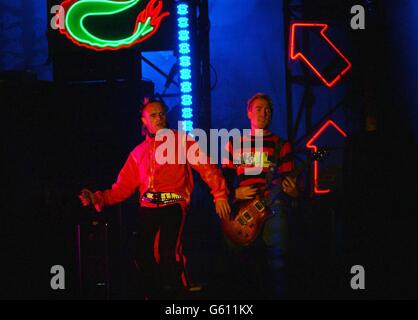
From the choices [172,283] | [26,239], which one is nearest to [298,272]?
[172,283]

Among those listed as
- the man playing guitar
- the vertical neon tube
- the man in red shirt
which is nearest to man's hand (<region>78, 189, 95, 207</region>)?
the man in red shirt

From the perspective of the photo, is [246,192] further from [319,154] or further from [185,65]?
[185,65]

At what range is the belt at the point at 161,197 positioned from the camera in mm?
5520

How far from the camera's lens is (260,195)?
566 centimetres

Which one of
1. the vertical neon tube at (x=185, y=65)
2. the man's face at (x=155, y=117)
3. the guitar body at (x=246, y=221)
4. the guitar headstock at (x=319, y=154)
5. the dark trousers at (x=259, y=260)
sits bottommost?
the dark trousers at (x=259, y=260)

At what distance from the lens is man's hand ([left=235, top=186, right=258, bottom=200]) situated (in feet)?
18.5

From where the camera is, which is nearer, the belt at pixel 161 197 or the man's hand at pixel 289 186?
the belt at pixel 161 197

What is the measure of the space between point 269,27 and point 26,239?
473cm

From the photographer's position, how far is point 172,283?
17.9ft

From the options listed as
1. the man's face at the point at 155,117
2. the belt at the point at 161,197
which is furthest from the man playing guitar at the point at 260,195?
the man's face at the point at 155,117

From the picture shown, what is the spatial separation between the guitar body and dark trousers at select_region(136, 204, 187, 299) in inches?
21.8

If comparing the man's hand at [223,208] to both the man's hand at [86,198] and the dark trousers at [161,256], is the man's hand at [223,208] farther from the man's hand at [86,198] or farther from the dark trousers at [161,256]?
the man's hand at [86,198]

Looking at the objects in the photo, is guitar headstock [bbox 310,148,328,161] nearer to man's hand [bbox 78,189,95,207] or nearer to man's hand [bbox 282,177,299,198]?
man's hand [bbox 282,177,299,198]

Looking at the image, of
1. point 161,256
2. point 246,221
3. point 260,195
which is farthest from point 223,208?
point 161,256
